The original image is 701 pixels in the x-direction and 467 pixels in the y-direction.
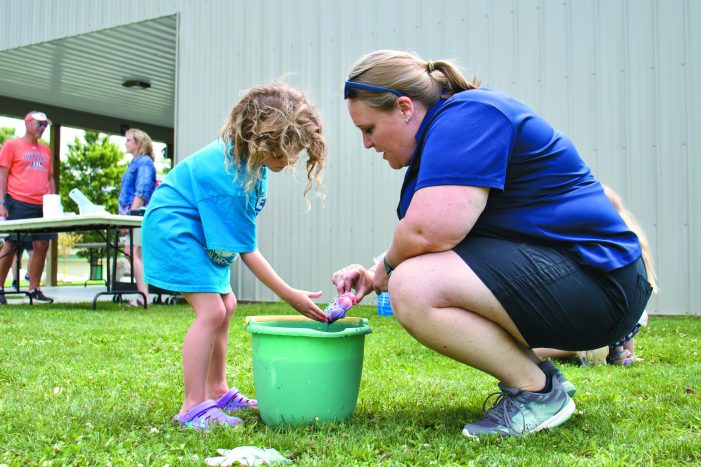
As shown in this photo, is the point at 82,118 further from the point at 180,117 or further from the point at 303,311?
the point at 303,311

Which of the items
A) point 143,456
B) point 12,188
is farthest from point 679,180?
point 12,188

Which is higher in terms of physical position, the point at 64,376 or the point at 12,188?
the point at 12,188

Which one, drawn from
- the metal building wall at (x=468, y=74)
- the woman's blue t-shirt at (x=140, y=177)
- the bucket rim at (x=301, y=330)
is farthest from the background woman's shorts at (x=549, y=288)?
the woman's blue t-shirt at (x=140, y=177)

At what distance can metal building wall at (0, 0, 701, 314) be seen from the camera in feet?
19.4

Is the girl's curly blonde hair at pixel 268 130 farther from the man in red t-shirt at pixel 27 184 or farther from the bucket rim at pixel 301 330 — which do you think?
the man in red t-shirt at pixel 27 184

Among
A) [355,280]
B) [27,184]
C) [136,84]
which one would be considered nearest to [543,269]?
[355,280]

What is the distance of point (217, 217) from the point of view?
220 cm

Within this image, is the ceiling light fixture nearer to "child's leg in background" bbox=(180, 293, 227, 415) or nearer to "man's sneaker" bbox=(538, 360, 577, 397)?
"child's leg in background" bbox=(180, 293, 227, 415)

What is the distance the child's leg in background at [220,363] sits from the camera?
2.42m

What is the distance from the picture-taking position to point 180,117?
895 centimetres

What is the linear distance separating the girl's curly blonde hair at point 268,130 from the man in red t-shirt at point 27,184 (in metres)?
5.94

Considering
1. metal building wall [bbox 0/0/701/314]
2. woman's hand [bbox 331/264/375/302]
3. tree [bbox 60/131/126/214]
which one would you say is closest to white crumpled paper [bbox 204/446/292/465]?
woman's hand [bbox 331/264/375/302]

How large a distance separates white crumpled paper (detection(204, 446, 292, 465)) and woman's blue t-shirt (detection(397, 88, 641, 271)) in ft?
2.68

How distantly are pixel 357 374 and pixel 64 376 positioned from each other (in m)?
1.52
